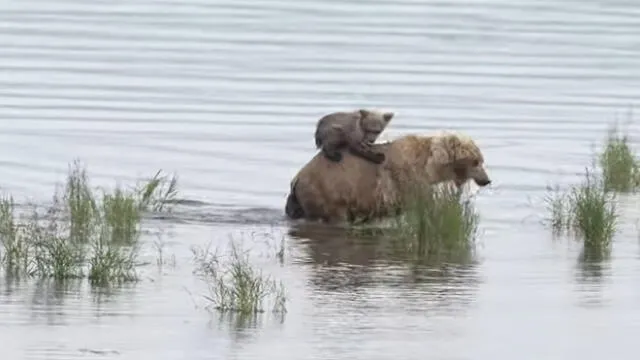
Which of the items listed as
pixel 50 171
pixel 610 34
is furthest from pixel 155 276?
pixel 610 34

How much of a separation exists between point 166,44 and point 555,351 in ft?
60.5

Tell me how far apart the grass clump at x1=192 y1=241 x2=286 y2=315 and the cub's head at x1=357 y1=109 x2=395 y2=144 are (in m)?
2.54

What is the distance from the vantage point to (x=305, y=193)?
16.8 metres

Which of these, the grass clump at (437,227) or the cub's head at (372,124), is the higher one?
the cub's head at (372,124)

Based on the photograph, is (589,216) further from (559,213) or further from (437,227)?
(437,227)

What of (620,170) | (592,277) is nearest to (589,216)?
(592,277)

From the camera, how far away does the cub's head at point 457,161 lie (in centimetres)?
1664

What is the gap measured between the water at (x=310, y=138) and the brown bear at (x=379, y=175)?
16.2 inches

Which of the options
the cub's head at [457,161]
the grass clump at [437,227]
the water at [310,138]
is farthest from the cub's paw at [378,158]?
the grass clump at [437,227]

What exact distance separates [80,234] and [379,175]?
2332 millimetres

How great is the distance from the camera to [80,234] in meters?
15.2

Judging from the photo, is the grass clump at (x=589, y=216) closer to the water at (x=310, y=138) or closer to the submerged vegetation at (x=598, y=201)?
the submerged vegetation at (x=598, y=201)

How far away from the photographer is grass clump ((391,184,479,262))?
604 inches

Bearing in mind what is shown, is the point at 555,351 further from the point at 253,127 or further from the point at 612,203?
the point at 253,127
